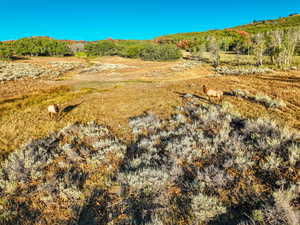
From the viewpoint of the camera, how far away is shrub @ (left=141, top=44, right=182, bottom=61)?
310 ft

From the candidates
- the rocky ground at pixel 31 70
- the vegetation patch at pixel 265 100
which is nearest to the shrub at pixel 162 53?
the rocky ground at pixel 31 70

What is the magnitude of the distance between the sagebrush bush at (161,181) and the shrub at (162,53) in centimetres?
9374

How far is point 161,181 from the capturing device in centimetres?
470

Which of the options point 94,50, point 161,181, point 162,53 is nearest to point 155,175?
point 161,181

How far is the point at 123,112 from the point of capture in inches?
473

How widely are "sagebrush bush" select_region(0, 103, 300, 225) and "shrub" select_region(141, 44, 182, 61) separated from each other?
93.7m

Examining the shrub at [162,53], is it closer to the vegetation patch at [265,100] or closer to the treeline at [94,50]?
the treeline at [94,50]

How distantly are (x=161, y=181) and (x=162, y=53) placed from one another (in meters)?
99.8

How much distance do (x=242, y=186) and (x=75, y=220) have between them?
4345 mm

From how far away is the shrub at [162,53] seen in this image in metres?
94.4

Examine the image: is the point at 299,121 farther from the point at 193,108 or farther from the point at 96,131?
the point at 96,131

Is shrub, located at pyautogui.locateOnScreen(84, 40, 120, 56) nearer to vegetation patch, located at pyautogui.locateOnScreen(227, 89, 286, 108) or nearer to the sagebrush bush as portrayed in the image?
vegetation patch, located at pyautogui.locateOnScreen(227, 89, 286, 108)

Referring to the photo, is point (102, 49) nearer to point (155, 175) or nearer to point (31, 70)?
point (31, 70)

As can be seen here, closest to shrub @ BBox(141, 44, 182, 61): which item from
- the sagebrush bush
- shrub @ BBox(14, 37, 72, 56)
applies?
shrub @ BBox(14, 37, 72, 56)
